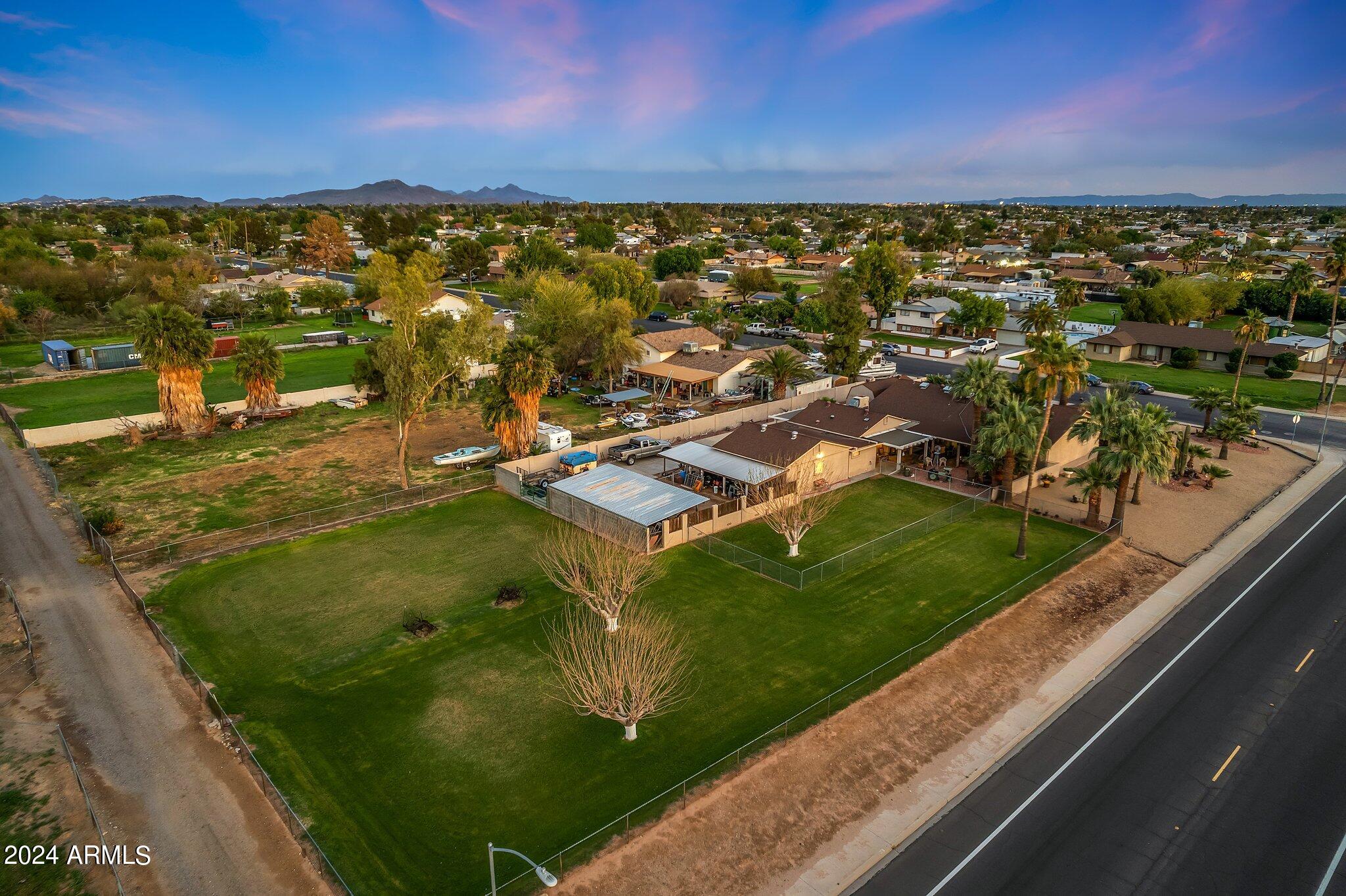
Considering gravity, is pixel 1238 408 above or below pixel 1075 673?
above

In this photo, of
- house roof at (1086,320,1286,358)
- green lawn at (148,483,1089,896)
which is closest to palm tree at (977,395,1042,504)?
green lawn at (148,483,1089,896)

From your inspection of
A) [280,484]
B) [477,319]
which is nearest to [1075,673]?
[477,319]

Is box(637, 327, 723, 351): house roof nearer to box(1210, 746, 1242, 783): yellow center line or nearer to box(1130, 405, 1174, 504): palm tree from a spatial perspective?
box(1130, 405, 1174, 504): palm tree

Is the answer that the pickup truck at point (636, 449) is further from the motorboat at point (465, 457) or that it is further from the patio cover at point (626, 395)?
the patio cover at point (626, 395)

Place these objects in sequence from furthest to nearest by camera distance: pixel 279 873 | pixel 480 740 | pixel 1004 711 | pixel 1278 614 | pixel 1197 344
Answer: pixel 1197 344 → pixel 1278 614 → pixel 1004 711 → pixel 480 740 → pixel 279 873

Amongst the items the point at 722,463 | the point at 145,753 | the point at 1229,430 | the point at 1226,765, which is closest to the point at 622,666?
the point at 145,753

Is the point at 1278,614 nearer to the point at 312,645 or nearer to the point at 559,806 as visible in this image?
the point at 559,806

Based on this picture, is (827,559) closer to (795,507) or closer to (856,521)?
(795,507)
